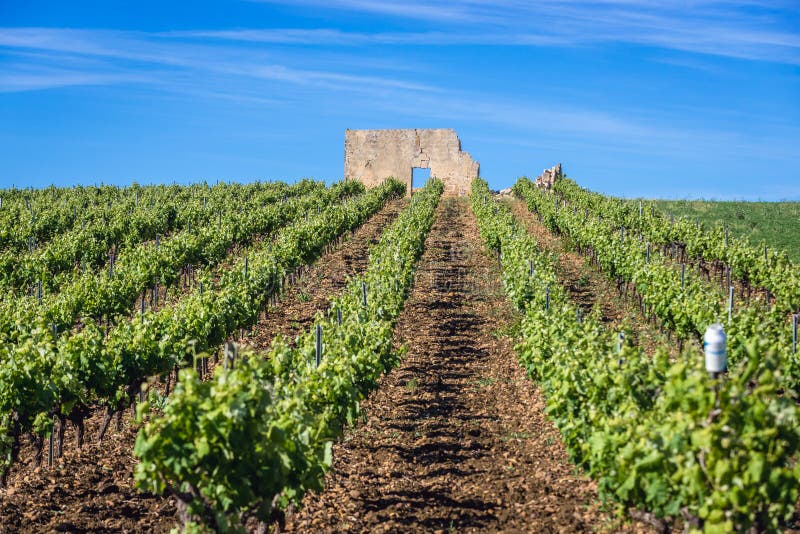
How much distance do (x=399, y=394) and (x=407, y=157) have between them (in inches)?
1359

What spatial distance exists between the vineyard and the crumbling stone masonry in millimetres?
22508

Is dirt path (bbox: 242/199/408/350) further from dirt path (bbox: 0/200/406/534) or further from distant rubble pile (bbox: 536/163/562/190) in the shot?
distant rubble pile (bbox: 536/163/562/190)

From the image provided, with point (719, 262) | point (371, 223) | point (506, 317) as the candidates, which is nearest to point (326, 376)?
point (506, 317)

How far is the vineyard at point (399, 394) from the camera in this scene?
18.4ft

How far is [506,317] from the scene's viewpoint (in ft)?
54.0

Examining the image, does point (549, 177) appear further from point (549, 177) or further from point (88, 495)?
point (88, 495)

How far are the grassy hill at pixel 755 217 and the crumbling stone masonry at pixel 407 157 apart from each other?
10275mm

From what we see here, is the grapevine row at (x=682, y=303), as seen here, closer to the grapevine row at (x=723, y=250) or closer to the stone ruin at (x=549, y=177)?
the grapevine row at (x=723, y=250)

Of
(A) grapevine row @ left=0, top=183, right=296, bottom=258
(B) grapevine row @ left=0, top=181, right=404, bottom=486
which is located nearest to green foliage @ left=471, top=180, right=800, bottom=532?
(B) grapevine row @ left=0, top=181, right=404, bottom=486

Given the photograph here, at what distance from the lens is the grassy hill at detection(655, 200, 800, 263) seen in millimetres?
28938

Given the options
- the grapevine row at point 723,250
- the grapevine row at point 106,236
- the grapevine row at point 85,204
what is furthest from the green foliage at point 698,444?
the grapevine row at point 85,204

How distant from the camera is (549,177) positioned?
4594 cm

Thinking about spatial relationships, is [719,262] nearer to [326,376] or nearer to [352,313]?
[352,313]

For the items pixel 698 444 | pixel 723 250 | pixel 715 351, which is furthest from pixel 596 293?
pixel 698 444
